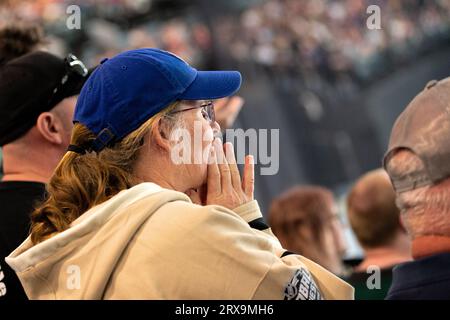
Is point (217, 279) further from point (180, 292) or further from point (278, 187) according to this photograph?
point (278, 187)

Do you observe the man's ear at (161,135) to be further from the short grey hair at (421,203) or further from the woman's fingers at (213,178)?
the short grey hair at (421,203)

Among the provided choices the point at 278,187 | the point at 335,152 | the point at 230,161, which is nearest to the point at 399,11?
the point at 335,152

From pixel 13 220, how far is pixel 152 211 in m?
0.71

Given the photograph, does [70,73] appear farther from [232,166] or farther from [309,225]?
[309,225]

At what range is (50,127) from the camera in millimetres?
2195

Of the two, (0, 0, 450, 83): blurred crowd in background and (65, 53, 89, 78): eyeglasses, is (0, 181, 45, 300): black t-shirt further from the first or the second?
(0, 0, 450, 83): blurred crowd in background

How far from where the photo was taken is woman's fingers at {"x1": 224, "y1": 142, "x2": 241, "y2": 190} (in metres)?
1.64

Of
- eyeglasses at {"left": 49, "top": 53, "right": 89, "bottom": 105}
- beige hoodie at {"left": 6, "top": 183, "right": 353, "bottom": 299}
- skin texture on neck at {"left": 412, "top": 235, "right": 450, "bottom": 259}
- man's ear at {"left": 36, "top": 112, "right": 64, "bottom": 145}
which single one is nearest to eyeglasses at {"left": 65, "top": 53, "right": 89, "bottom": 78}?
eyeglasses at {"left": 49, "top": 53, "right": 89, "bottom": 105}

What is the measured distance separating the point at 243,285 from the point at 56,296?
0.34 meters

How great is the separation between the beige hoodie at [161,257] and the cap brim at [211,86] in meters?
0.22

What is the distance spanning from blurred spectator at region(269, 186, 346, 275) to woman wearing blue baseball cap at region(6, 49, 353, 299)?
145 centimetres

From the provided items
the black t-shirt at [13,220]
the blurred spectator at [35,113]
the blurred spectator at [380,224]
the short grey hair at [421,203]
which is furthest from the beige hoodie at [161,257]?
the blurred spectator at [380,224]

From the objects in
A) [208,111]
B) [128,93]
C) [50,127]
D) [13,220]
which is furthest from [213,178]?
[50,127]

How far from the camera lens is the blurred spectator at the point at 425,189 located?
1.49 m
